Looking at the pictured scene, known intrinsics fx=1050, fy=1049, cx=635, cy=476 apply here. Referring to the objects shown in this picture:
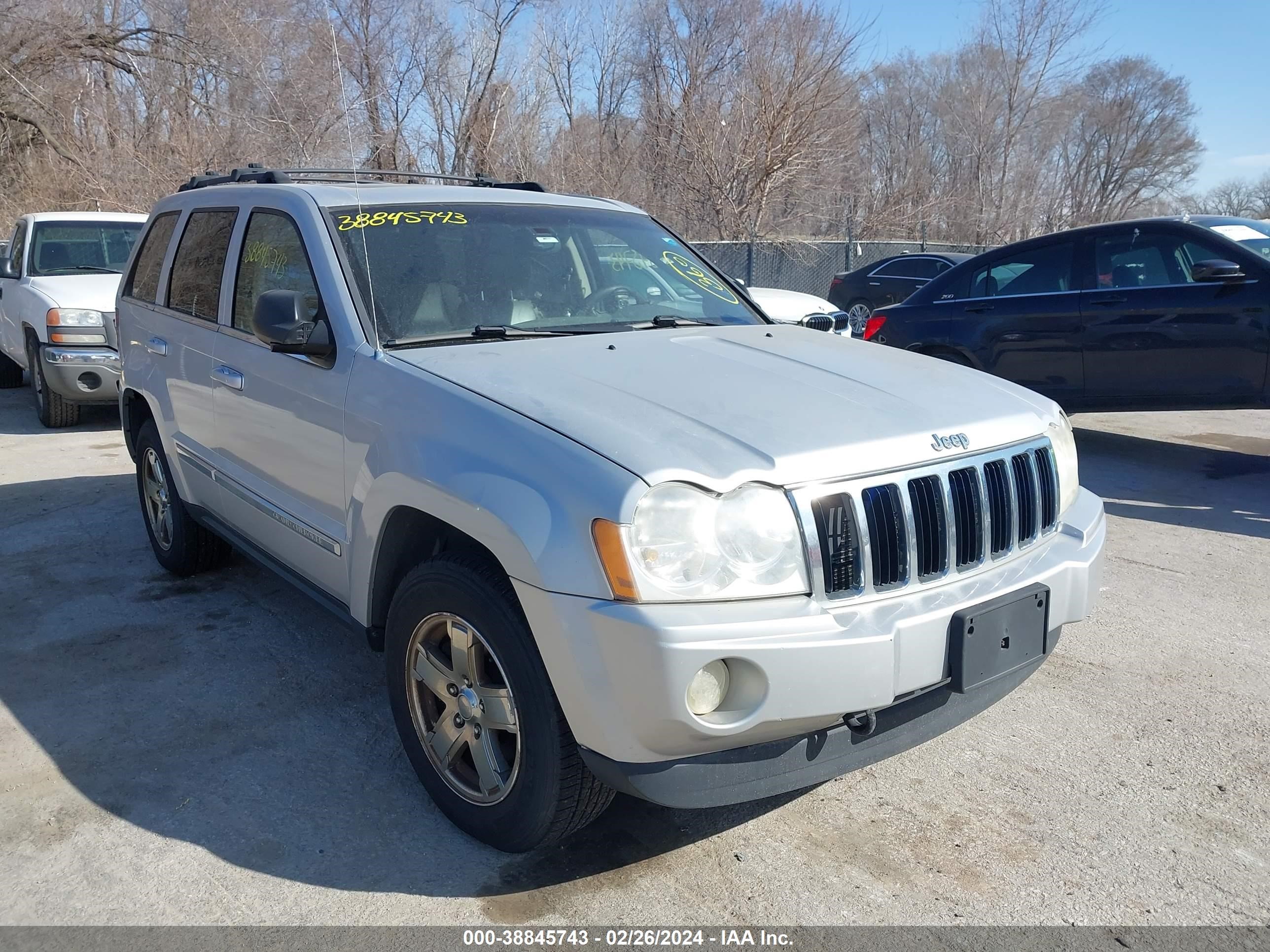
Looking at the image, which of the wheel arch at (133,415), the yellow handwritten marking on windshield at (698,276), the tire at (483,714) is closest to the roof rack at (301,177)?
the yellow handwritten marking on windshield at (698,276)

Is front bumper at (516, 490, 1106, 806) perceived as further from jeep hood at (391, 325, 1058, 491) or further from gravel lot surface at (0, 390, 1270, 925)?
gravel lot surface at (0, 390, 1270, 925)

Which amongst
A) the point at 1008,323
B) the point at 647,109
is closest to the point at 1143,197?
the point at 647,109

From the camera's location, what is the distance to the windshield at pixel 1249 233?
738 cm

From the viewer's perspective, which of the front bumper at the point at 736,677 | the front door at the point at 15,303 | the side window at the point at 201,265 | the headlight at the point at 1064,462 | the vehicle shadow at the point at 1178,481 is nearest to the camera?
the front bumper at the point at 736,677

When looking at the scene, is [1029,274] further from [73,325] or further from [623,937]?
[73,325]

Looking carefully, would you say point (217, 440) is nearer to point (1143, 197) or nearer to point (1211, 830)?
point (1211, 830)

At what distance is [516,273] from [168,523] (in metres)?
2.56

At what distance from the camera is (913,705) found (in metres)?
2.72

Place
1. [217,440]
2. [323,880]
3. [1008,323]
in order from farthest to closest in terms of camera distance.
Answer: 1. [1008,323]
2. [217,440]
3. [323,880]

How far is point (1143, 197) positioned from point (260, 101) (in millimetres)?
34090

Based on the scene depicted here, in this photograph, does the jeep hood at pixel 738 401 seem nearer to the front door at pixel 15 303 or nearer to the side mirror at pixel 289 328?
the side mirror at pixel 289 328

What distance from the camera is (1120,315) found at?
754cm

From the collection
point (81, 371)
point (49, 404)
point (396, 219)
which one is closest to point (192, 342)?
point (396, 219)

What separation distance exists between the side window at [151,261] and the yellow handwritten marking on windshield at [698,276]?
2402 millimetres
